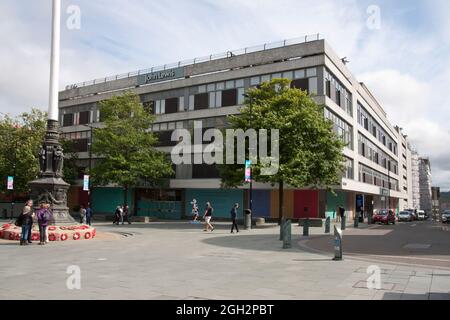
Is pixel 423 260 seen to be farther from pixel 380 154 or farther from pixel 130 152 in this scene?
pixel 380 154

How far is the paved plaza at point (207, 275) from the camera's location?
8.32 meters

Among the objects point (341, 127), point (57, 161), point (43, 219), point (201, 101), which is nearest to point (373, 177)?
point (341, 127)

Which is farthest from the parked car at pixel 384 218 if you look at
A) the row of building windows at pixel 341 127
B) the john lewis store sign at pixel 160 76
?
the john lewis store sign at pixel 160 76

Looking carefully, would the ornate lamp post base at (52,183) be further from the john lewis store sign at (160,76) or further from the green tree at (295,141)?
the john lewis store sign at (160,76)

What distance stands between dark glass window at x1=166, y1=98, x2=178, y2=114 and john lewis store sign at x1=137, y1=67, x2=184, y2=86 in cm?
269

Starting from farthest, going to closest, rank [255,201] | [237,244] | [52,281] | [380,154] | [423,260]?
[380,154] < [255,201] < [237,244] < [423,260] < [52,281]

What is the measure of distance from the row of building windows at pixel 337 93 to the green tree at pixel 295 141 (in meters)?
8.89

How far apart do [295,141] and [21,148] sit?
30.6 metres

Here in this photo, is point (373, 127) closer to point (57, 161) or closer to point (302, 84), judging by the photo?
point (302, 84)

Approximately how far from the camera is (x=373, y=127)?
63312mm

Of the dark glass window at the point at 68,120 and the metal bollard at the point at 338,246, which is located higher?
the dark glass window at the point at 68,120

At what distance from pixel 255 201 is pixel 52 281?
120ft
